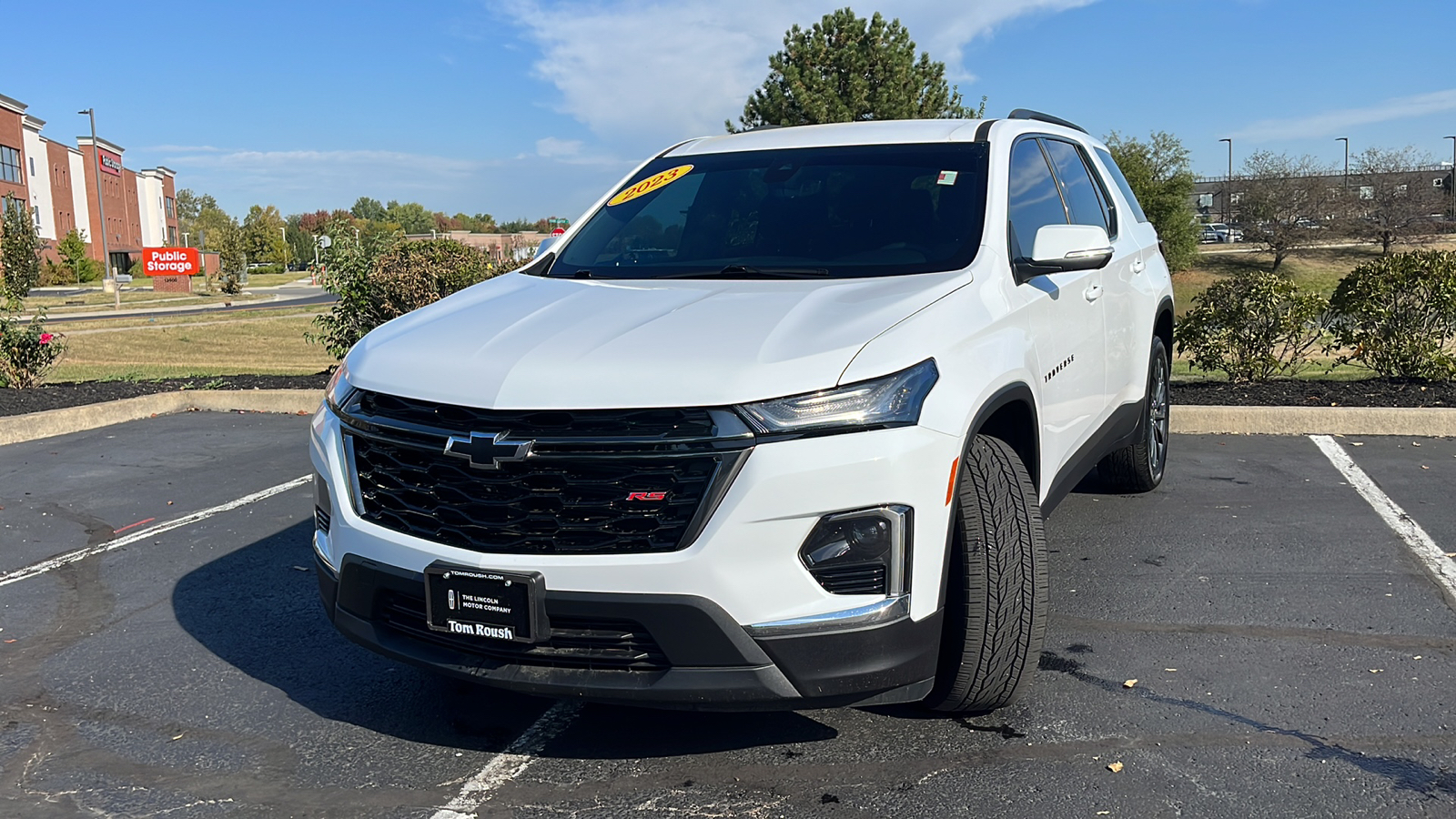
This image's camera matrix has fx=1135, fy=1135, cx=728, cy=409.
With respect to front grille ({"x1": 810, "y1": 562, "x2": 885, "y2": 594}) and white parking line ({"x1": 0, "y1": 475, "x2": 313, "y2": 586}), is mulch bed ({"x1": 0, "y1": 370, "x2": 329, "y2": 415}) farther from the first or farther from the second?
front grille ({"x1": 810, "y1": 562, "x2": 885, "y2": 594})

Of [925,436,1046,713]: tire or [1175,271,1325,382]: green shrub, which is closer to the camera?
[925,436,1046,713]: tire

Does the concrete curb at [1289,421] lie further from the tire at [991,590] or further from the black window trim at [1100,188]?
the tire at [991,590]

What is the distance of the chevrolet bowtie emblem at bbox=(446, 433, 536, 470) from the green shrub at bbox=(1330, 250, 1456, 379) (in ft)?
27.8

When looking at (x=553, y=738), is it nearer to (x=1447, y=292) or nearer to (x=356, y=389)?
(x=356, y=389)

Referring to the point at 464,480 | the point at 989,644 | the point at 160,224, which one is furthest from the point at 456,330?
the point at 160,224

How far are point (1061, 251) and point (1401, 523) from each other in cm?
305

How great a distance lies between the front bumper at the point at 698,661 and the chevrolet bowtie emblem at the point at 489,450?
1.16ft

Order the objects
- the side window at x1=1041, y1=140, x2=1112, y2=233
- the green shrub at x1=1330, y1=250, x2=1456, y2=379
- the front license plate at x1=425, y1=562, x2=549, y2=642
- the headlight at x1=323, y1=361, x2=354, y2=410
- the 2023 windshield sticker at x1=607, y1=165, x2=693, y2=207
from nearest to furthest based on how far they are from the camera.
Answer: the front license plate at x1=425, y1=562, x2=549, y2=642 < the headlight at x1=323, y1=361, x2=354, y2=410 < the 2023 windshield sticker at x1=607, y1=165, x2=693, y2=207 < the side window at x1=1041, y1=140, x2=1112, y2=233 < the green shrub at x1=1330, y1=250, x2=1456, y2=379

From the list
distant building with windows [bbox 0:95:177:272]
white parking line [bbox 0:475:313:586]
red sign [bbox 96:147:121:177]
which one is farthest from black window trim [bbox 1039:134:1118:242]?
red sign [bbox 96:147:121:177]

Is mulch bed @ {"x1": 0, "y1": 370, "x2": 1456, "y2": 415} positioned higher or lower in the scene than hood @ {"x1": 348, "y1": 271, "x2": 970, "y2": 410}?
lower

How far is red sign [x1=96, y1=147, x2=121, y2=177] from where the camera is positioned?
87625 mm

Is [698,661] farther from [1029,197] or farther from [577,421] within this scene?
[1029,197]

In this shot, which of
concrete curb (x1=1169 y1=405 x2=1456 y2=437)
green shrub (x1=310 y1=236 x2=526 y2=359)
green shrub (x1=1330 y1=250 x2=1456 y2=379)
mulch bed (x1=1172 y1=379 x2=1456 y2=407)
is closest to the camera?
concrete curb (x1=1169 y1=405 x2=1456 y2=437)

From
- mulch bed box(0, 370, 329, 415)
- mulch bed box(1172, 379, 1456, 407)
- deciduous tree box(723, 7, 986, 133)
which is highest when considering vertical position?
deciduous tree box(723, 7, 986, 133)
